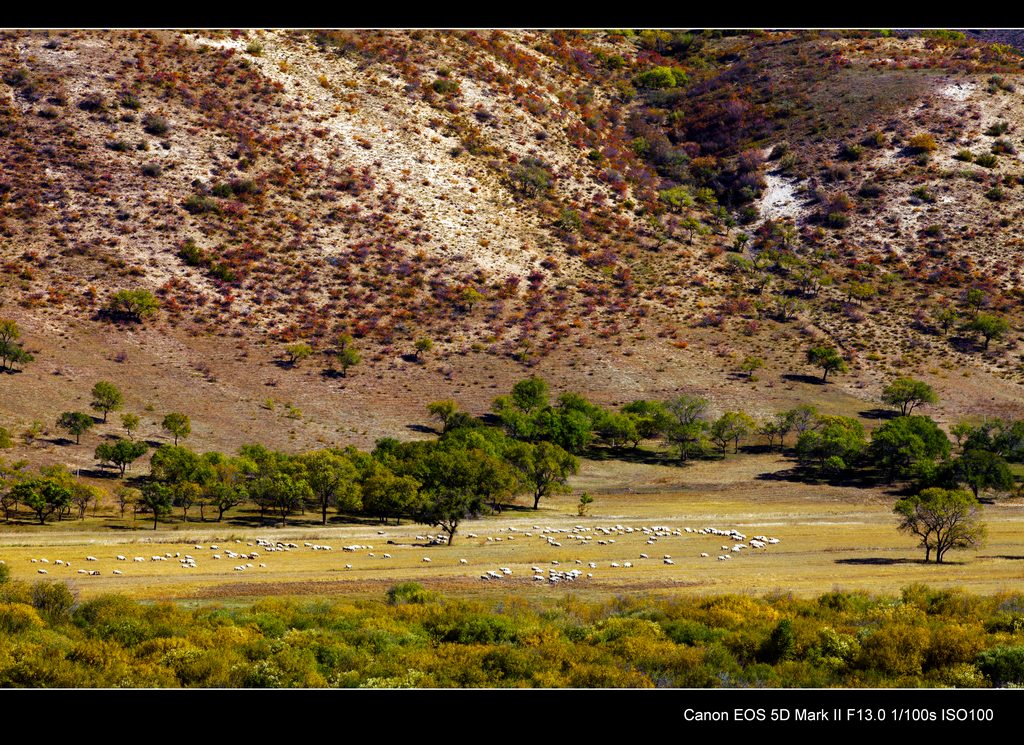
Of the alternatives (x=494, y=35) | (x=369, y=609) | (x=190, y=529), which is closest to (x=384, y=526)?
(x=190, y=529)

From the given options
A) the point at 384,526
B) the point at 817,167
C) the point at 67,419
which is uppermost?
the point at 817,167

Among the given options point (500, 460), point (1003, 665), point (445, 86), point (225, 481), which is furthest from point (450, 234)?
point (1003, 665)

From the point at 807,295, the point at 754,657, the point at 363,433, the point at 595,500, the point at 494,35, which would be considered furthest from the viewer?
the point at 494,35

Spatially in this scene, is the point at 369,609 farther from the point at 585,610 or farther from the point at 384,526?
the point at 384,526

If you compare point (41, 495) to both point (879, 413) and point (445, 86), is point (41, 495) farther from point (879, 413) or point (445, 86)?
point (445, 86)

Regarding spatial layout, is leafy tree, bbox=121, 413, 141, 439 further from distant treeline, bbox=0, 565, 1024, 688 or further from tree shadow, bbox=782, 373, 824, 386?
tree shadow, bbox=782, 373, 824, 386

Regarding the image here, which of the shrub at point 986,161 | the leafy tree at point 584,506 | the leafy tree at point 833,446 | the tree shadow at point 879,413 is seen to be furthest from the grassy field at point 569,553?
the shrub at point 986,161

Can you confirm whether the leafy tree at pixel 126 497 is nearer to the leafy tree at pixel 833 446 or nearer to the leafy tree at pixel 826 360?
the leafy tree at pixel 833 446
